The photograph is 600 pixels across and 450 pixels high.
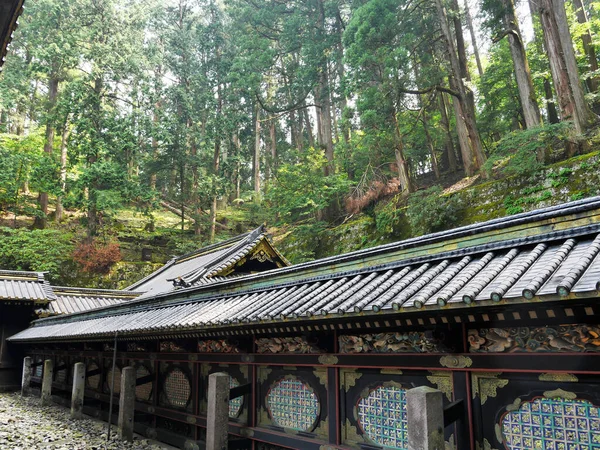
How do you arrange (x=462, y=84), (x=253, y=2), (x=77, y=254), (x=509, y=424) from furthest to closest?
(x=253, y=2), (x=77, y=254), (x=462, y=84), (x=509, y=424)

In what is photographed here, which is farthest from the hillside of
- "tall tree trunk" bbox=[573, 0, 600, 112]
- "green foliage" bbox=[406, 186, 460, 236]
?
"tall tree trunk" bbox=[573, 0, 600, 112]

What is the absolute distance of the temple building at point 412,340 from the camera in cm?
439

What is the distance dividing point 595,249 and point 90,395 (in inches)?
634

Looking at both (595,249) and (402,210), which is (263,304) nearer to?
(595,249)

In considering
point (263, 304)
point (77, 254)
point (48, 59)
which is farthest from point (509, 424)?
point (48, 59)

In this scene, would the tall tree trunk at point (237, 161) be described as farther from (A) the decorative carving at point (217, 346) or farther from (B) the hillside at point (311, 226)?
(A) the decorative carving at point (217, 346)

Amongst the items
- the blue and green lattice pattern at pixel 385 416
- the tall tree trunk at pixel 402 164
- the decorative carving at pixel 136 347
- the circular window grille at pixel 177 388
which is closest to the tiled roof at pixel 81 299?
the decorative carving at pixel 136 347

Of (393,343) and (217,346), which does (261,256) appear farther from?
(393,343)

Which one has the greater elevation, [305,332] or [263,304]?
[263,304]

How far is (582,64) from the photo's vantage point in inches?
894

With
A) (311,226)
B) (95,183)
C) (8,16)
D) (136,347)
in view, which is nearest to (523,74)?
(311,226)

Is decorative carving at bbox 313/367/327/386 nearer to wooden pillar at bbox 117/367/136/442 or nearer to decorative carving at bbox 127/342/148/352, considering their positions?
wooden pillar at bbox 117/367/136/442

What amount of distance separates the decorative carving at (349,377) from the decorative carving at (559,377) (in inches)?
104

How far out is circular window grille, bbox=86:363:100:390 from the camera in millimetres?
15305
